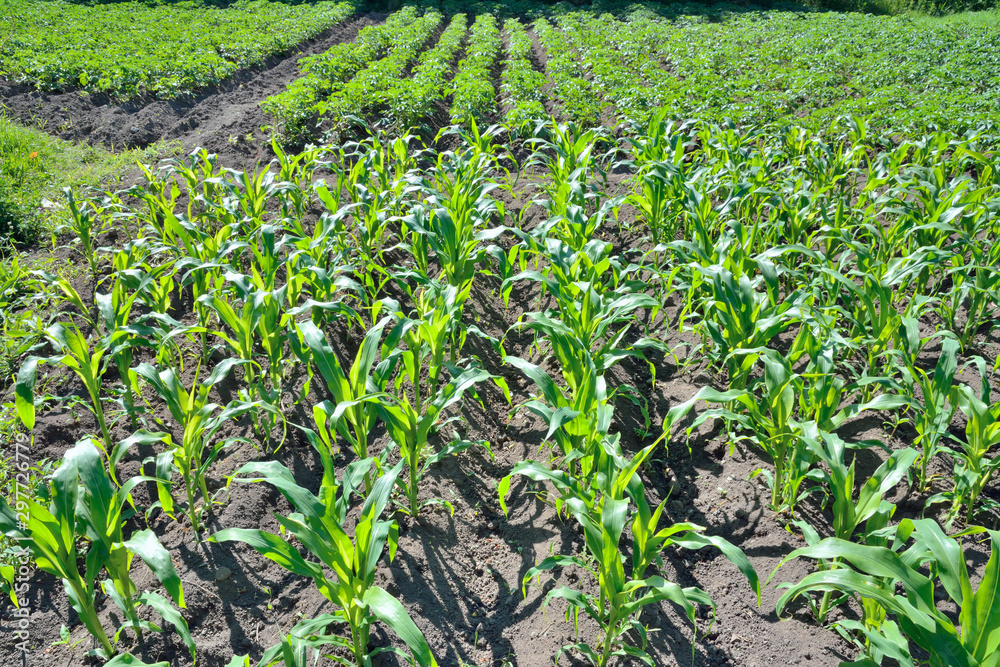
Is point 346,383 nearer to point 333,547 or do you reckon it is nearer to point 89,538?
point 333,547

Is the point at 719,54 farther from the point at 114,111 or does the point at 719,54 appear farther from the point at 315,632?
the point at 315,632

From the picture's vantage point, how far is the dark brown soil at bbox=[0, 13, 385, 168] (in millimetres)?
7048

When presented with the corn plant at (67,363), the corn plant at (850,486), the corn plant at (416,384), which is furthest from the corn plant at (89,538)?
the corn plant at (850,486)

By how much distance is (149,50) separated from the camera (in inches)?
454

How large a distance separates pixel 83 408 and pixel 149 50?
11239 millimetres

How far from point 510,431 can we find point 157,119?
7.82 metres

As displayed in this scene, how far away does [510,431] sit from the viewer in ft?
10.7

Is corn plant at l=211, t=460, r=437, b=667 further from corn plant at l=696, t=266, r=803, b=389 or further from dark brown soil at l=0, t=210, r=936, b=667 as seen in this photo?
corn plant at l=696, t=266, r=803, b=389

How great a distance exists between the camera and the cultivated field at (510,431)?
74.2 inches

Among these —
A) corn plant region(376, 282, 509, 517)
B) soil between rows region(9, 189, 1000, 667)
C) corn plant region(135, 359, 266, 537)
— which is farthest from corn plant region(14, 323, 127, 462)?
corn plant region(376, 282, 509, 517)

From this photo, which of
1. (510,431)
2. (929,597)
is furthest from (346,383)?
(929,597)

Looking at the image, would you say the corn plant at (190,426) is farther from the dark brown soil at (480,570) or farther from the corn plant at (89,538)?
the corn plant at (89,538)

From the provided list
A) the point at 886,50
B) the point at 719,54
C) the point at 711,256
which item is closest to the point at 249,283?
the point at 711,256

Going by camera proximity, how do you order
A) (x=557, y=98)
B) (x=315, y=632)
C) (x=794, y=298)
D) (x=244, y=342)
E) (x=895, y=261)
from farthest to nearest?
1. (x=557, y=98)
2. (x=895, y=261)
3. (x=794, y=298)
4. (x=244, y=342)
5. (x=315, y=632)
